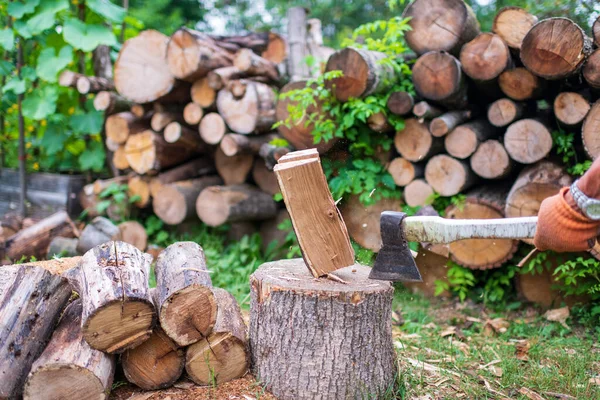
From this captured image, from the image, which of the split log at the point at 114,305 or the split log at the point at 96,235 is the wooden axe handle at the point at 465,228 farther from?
the split log at the point at 96,235

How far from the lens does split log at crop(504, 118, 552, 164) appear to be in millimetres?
3527

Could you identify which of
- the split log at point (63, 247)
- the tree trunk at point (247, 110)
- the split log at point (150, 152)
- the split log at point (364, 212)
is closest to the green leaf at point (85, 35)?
the split log at point (150, 152)

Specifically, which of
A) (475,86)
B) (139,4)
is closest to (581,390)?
(475,86)

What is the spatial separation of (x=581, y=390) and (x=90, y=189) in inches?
182

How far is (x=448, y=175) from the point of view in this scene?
3945 mm

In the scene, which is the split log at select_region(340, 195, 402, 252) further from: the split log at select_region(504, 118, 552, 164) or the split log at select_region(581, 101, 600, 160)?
the split log at select_region(581, 101, 600, 160)

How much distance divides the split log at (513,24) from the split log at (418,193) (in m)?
1.15

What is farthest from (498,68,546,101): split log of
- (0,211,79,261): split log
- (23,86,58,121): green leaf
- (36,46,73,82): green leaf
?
(23,86,58,121): green leaf

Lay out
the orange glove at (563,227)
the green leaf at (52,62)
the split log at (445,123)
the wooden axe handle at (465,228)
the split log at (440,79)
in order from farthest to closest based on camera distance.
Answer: the green leaf at (52,62) → the split log at (445,123) → the split log at (440,79) → the wooden axe handle at (465,228) → the orange glove at (563,227)

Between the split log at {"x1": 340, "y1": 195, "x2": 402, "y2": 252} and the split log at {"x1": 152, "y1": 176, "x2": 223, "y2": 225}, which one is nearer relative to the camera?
the split log at {"x1": 340, "y1": 195, "x2": 402, "y2": 252}

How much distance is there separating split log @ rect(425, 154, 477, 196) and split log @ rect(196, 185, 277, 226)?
5.66 feet

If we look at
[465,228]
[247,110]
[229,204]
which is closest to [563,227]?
[465,228]

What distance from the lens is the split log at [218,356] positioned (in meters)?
2.49

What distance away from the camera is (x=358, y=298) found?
2.37 metres
